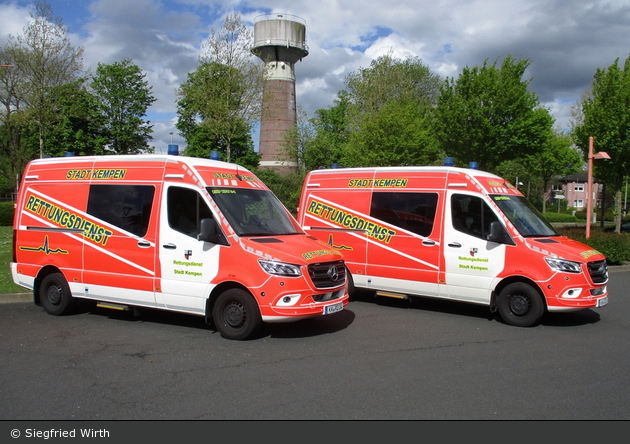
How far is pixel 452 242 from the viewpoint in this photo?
9.32 meters

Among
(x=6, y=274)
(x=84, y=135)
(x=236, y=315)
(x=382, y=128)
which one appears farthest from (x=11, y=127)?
(x=236, y=315)

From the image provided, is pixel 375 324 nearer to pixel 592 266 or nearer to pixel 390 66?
pixel 592 266

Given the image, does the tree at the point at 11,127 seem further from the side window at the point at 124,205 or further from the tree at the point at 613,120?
the tree at the point at 613,120

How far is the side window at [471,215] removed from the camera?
9070 mm

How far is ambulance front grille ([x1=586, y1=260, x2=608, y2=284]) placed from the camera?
332 inches

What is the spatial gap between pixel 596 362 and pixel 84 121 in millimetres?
47068

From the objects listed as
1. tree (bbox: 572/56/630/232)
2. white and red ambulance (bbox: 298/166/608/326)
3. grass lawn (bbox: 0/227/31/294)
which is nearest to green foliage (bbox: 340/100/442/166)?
tree (bbox: 572/56/630/232)

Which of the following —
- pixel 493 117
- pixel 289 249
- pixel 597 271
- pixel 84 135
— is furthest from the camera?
pixel 84 135

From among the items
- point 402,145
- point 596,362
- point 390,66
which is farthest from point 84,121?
point 596,362

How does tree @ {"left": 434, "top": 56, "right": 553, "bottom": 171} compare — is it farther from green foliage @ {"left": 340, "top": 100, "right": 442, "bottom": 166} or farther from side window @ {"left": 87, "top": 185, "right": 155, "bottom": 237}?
side window @ {"left": 87, "top": 185, "right": 155, "bottom": 237}

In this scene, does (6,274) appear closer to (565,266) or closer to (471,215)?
(471,215)

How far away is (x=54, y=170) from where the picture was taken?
367 inches

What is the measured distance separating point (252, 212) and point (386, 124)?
16384 mm

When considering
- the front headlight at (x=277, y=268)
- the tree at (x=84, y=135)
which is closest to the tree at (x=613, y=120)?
the front headlight at (x=277, y=268)
